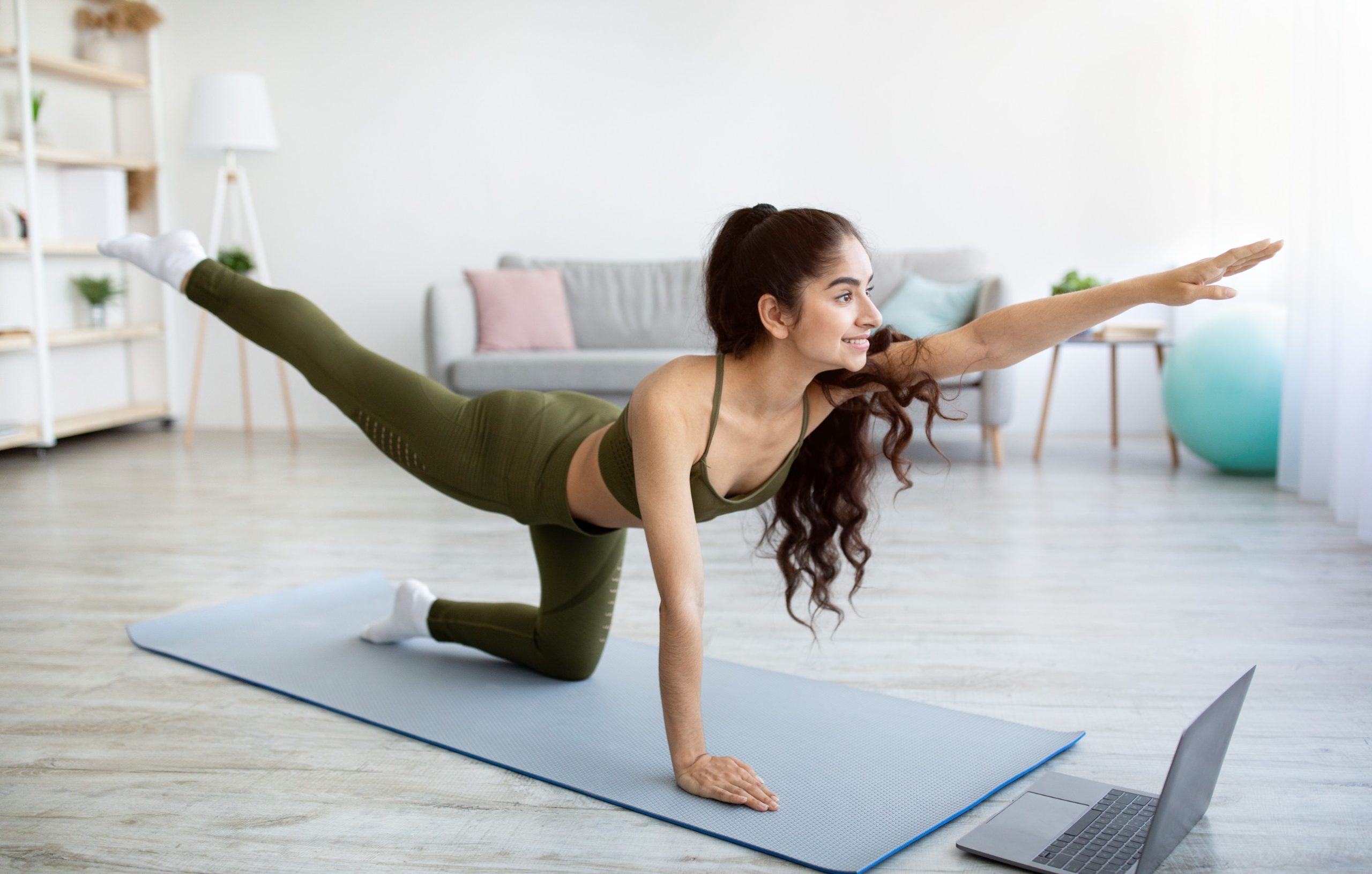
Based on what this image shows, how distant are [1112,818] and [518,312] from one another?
150 inches

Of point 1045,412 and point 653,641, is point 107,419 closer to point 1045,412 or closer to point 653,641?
point 653,641

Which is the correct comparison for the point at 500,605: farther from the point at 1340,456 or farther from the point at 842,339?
the point at 1340,456

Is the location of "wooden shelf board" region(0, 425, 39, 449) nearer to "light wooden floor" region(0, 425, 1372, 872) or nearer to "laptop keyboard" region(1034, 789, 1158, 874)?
"light wooden floor" region(0, 425, 1372, 872)

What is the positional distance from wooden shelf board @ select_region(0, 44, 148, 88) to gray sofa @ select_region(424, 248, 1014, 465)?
6.14 feet

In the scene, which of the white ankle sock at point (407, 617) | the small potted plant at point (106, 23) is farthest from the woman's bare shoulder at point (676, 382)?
the small potted plant at point (106, 23)

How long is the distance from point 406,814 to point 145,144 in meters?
5.15

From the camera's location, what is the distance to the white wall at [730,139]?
16.8 feet

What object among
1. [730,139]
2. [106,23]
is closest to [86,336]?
[106,23]

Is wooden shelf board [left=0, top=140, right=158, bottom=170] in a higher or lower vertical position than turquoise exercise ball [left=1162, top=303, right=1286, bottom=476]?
higher

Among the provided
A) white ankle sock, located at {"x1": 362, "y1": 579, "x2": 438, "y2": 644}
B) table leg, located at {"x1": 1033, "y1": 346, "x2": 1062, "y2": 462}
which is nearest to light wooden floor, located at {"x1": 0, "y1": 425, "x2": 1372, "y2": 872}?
white ankle sock, located at {"x1": 362, "y1": 579, "x2": 438, "y2": 644}

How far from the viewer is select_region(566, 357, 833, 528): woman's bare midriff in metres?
1.65

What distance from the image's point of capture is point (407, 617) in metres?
2.29

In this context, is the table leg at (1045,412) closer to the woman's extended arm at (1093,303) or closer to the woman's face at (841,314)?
the woman's extended arm at (1093,303)

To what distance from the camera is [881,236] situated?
5.42 m
